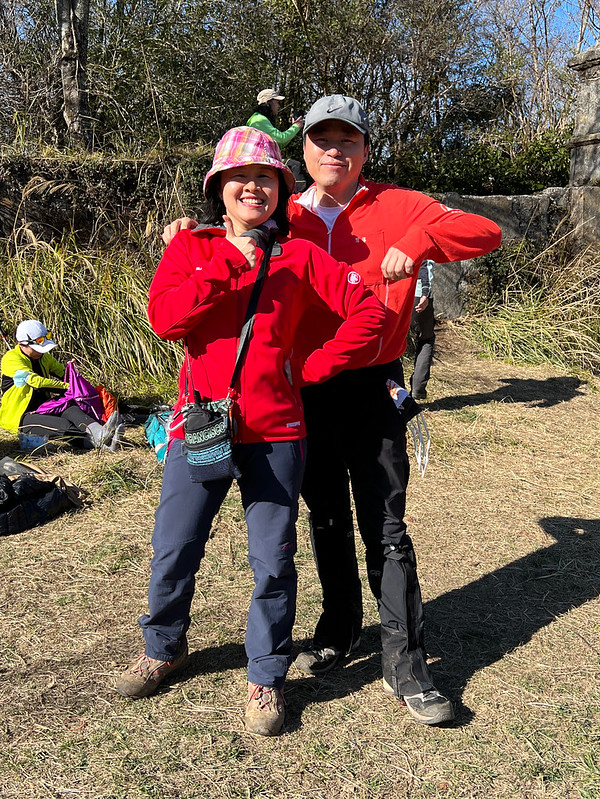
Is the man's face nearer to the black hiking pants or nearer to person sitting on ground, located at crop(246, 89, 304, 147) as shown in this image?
the black hiking pants

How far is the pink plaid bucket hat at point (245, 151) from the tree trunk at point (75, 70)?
297 inches

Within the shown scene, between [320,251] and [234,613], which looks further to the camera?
[234,613]

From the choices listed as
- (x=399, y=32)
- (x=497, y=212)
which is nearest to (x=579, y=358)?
(x=497, y=212)

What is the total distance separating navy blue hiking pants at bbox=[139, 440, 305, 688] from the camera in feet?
8.77

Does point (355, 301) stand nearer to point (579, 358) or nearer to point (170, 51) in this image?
point (579, 358)

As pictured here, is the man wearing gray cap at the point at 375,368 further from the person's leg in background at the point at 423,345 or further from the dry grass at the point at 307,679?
the person's leg in background at the point at 423,345

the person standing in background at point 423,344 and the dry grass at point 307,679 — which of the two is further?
the person standing in background at point 423,344

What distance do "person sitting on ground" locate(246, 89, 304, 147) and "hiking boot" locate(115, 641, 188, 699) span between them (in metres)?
5.03

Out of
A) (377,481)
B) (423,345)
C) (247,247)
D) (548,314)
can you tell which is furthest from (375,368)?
(548,314)

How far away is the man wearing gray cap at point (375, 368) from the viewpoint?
275 centimetres

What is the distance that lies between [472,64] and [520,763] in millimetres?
12708

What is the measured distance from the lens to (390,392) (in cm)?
288

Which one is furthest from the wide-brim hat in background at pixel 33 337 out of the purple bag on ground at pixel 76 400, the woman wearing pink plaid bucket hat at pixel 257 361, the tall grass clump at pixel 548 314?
the tall grass clump at pixel 548 314

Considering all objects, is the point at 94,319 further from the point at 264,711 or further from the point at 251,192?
the point at 264,711
